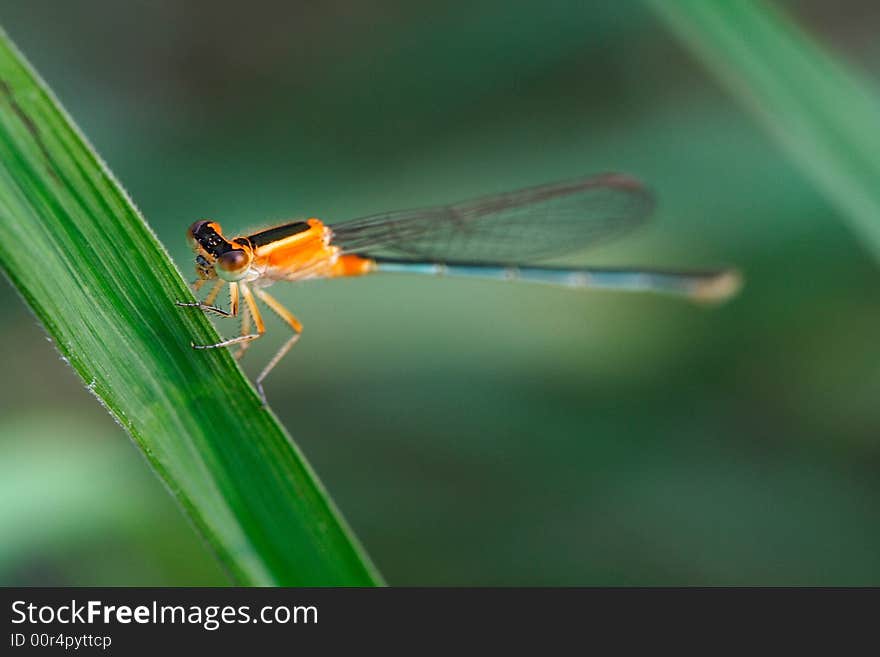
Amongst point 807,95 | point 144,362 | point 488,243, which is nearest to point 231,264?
point 144,362

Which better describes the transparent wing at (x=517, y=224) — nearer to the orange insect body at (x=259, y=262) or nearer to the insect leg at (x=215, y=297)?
the orange insect body at (x=259, y=262)

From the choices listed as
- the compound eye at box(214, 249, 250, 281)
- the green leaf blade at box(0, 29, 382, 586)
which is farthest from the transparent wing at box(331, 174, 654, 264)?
the green leaf blade at box(0, 29, 382, 586)

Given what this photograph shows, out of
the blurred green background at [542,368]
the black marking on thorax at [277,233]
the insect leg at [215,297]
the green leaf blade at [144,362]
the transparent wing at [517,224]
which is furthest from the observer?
the blurred green background at [542,368]

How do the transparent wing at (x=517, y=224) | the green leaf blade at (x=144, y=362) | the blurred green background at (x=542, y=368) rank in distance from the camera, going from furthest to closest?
the blurred green background at (x=542, y=368) < the transparent wing at (x=517, y=224) < the green leaf blade at (x=144, y=362)

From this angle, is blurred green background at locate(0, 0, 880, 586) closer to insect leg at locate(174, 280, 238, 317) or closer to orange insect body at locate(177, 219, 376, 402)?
orange insect body at locate(177, 219, 376, 402)

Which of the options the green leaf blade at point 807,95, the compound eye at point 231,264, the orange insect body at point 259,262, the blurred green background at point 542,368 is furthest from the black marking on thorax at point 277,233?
the green leaf blade at point 807,95
